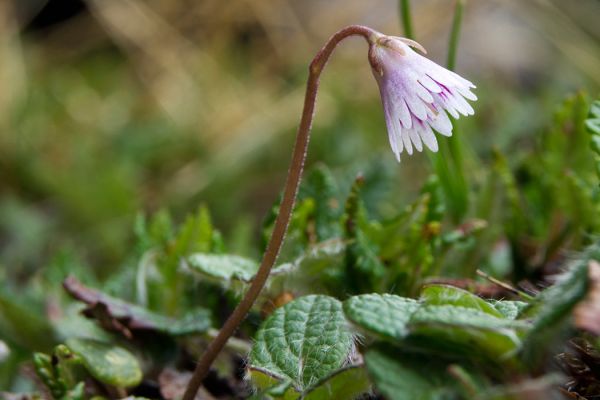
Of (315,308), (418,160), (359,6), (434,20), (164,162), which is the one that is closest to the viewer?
(315,308)

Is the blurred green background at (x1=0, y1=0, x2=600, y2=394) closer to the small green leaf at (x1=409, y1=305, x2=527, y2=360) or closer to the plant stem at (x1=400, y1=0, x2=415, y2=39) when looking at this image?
→ the plant stem at (x1=400, y1=0, x2=415, y2=39)

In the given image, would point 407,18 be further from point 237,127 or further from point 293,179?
point 237,127

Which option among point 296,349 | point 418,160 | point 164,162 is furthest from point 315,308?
point 164,162

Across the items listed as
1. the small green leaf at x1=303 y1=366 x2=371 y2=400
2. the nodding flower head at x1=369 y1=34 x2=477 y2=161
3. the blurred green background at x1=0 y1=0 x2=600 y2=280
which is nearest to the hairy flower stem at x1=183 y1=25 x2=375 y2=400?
the nodding flower head at x1=369 y1=34 x2=477 y2=161

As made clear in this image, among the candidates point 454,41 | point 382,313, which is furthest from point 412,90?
point 454,41

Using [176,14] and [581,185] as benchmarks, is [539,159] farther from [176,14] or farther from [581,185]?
[176,14]

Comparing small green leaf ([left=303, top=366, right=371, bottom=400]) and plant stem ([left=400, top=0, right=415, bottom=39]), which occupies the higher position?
plant stem ([left=400, top=0, right=415, bottom=39])
